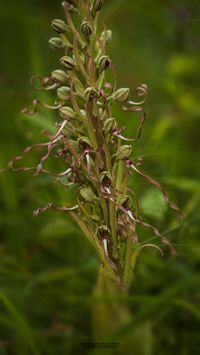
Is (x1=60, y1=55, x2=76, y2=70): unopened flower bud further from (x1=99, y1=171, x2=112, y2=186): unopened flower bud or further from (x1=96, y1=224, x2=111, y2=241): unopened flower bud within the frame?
(x1=96, y1=224, x2=111, y2=241): unopened flower bud

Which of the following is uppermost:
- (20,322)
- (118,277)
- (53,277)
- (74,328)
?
(118,277)

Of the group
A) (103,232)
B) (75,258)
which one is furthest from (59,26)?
(75,258)

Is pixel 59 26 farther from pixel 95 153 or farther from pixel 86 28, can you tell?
pixel 95 153

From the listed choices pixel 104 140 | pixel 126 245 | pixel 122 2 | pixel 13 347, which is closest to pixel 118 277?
pixel 126 245

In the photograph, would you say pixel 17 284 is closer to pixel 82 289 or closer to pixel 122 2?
pixel 82 289

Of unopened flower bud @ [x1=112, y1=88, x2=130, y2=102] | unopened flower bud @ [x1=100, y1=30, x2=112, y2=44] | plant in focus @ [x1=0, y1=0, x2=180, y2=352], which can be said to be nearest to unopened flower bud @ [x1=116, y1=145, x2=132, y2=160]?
plant in focus @ [x1=0, y1=0, x2=180, y2=352]

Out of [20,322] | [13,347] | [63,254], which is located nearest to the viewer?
[20,322]
